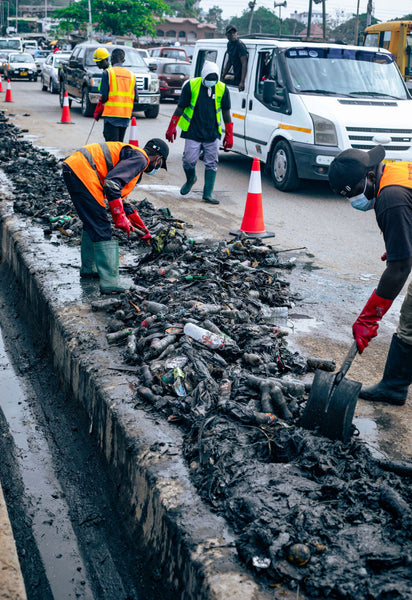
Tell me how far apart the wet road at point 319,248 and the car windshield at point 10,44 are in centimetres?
3160

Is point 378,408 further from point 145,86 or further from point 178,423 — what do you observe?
point 145,86

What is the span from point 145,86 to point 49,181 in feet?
32.7

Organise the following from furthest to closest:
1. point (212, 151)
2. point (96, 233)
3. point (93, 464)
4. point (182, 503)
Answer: point (212, 151) < point (96, 233) < point (93, 464) < point (182, 503)

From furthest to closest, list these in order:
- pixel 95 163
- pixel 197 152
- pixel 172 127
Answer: pixel 172 127 < pixel 197 152 < pixel 95 163

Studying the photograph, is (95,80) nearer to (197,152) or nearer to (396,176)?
(197,152)

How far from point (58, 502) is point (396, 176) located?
8.58 feet

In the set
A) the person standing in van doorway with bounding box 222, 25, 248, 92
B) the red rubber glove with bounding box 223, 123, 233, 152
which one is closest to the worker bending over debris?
the red rubber glove with bounding box 223, 123, 233, 152

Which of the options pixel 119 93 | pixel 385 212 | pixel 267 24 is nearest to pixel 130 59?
pixel 119 93

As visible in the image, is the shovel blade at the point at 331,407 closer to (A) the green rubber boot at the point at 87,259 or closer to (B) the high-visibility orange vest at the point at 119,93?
(A) the green rubber boot at the point at 87,259

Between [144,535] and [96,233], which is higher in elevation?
[96,233]

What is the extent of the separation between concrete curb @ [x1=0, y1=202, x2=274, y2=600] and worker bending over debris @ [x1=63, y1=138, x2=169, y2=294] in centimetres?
38

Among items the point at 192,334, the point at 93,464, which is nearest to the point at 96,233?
the point at 192,334

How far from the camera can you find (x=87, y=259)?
588 cm

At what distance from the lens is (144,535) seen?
10.2 feet
